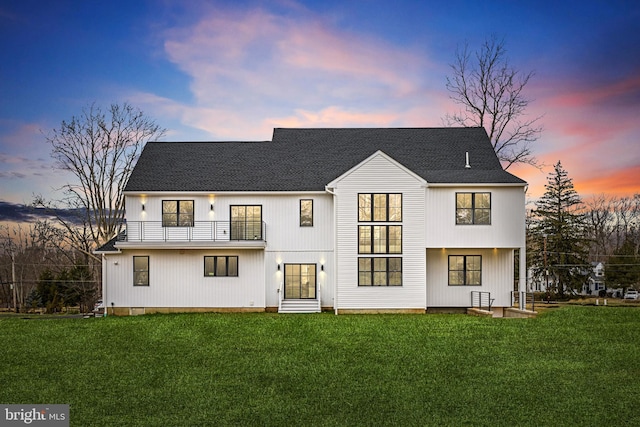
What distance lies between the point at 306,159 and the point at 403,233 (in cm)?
650

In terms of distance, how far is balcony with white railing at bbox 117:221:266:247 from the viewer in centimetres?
2611

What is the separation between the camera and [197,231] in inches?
1033

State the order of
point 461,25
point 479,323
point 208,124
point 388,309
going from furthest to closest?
point 208,124
point 461,25
point 388,309
point 479,323

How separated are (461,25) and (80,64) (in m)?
19.3

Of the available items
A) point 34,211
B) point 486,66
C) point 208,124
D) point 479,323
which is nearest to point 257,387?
point 479,323

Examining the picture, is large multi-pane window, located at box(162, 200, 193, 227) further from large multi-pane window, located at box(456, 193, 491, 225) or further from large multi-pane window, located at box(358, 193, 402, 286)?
large multi-pane window, located at box(456, 193, 491, 225)

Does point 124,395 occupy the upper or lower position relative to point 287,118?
lower

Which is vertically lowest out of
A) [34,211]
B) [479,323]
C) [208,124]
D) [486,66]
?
[479,323]

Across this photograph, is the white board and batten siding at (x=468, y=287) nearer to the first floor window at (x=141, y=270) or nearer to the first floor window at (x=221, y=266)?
the first floor window at (x=221, y=266)

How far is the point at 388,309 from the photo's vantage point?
2508 cm

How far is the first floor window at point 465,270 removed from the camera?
26.2 metres

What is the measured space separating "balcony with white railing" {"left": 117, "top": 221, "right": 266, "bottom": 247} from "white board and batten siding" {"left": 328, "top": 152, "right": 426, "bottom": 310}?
12.2 feet

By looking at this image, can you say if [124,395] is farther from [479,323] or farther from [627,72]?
[627,72]

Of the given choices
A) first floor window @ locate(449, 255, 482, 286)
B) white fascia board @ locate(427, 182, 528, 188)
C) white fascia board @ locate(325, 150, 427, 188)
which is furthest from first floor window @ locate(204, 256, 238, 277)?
first floor window @ locate(449, 255, 482, 286)
